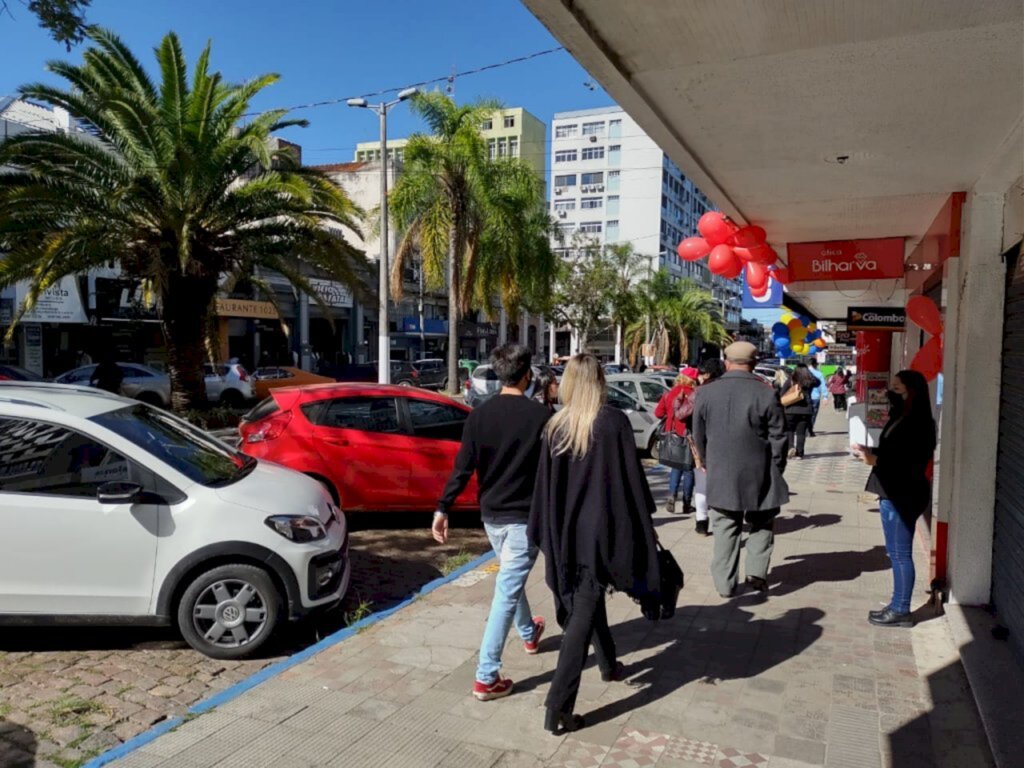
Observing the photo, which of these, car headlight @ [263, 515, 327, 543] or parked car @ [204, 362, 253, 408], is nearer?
car headlight @ [263, 515, 327, 543]

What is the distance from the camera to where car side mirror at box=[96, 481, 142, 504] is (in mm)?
4406

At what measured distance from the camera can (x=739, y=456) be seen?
5.25 metres

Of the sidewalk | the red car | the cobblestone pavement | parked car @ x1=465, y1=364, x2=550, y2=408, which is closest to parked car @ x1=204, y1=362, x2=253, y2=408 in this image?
parked car @ x1=465, y1=364, x2=550, y2=408

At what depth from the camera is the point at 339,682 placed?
13.6 ft

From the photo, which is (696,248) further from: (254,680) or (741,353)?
(254,680)

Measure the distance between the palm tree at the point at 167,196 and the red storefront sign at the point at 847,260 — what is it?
9.03m

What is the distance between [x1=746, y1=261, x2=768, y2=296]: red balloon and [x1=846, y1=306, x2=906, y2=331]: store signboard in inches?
73.0

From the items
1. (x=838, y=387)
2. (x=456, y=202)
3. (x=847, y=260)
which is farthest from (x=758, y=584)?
(x=838, y=387)

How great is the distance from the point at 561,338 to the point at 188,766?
70168 millimetres

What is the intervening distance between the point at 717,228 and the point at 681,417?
1.98 m

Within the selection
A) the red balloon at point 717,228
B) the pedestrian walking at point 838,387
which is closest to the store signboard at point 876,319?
the red balloon at point 717,228

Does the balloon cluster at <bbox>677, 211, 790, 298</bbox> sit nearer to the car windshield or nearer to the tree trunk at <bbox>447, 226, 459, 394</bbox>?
the car windshield

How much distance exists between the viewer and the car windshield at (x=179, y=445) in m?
4.81

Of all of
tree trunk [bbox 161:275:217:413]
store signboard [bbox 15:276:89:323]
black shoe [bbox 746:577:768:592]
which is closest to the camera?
black shoe [bbox 746:577:768:592]
